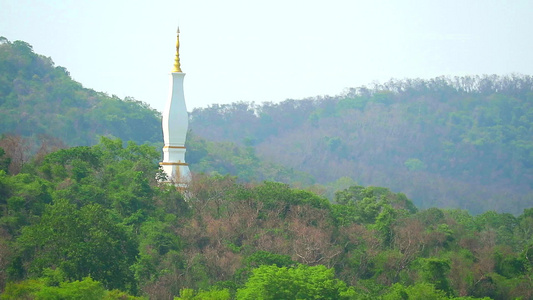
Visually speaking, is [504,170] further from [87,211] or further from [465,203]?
[87,211]

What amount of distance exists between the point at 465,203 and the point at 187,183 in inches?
1689

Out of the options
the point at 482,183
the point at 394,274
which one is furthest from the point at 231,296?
the point at 482,183

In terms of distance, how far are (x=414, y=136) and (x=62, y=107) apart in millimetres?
35262

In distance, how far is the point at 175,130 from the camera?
128 feet

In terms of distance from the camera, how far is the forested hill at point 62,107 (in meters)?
71.8

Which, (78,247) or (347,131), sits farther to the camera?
(347,131)

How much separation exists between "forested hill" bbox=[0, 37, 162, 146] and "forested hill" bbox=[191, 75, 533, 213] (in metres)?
17.5

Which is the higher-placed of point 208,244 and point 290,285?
point 208,244

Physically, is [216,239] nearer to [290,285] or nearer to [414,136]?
[290,285]

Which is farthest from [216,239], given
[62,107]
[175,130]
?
[62,107]

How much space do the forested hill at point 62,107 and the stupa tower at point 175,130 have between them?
32.1 metres

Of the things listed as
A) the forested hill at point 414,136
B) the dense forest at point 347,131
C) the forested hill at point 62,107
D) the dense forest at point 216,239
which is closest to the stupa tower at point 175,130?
the dense forest at point 216,239

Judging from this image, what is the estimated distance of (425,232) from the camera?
123 feet

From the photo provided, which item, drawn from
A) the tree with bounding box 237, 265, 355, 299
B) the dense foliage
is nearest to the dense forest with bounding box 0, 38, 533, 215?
the dense foliage
